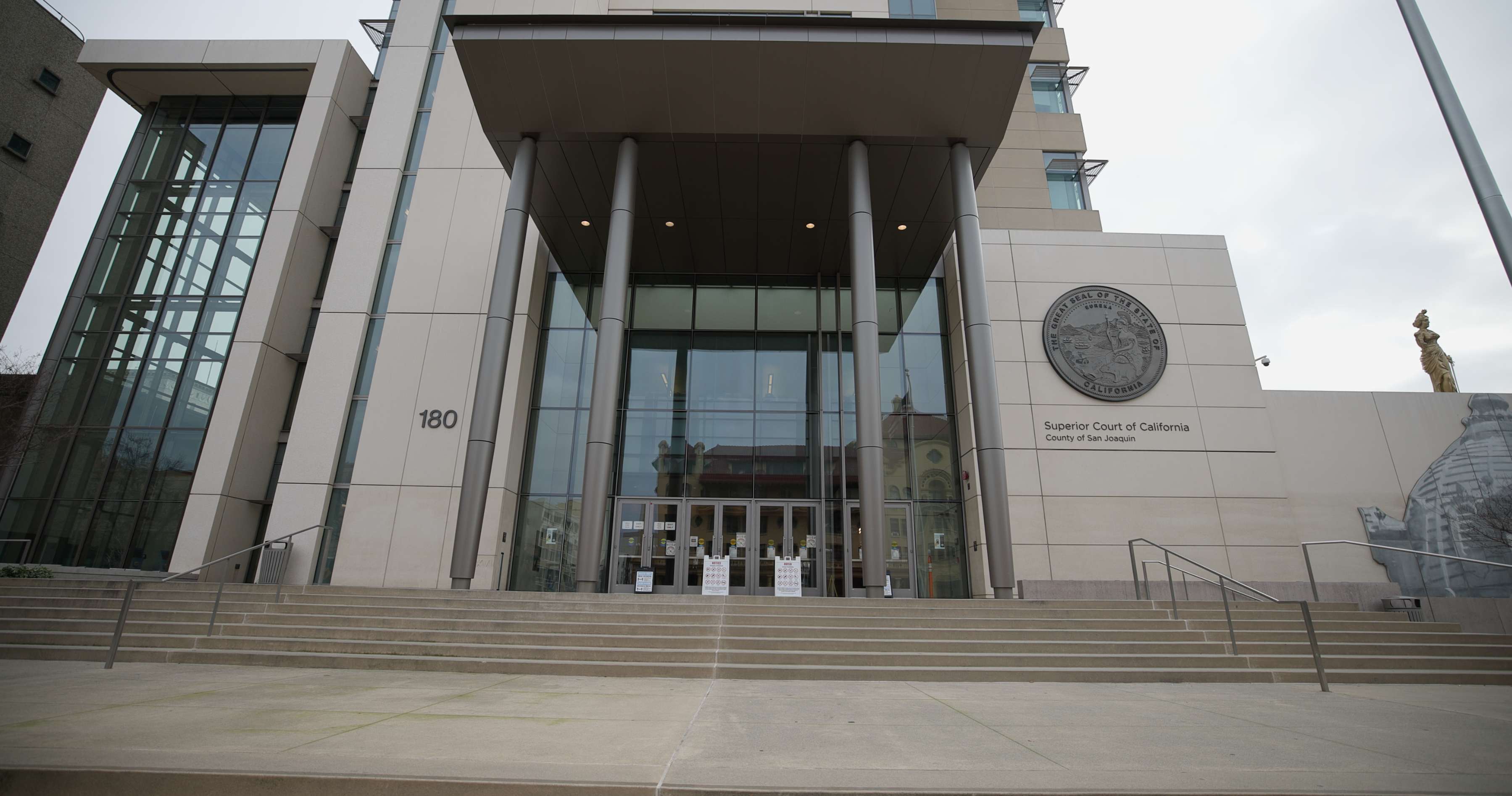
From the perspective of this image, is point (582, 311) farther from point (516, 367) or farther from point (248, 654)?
point (248, 654)

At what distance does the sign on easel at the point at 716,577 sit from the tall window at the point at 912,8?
17.2 metres

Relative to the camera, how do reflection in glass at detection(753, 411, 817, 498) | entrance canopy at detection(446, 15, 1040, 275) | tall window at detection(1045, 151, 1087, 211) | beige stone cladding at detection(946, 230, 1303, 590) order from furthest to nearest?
tall window at detection(1045, 151, 1087, 211)
reflection in glass at detection(753, 411, 817, 498)
beige stone cladding at detection(946, 230, 1303, 590)
entrance canopy at detection(446, 15, 1040, 275)

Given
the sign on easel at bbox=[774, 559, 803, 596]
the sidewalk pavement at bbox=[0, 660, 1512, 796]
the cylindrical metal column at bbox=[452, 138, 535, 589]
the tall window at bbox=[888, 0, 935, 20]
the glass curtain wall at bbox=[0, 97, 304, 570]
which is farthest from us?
the tall window at bbox=[888, 0, 935, 20]

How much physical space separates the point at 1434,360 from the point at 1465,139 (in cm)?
1300

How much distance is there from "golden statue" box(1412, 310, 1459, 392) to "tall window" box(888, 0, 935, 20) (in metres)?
16.6

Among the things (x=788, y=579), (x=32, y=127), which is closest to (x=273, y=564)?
(x=788, y=579)

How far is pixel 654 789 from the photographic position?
10.1 ft

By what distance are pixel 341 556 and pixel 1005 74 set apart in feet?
60.9

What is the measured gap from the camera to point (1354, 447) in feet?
53.4

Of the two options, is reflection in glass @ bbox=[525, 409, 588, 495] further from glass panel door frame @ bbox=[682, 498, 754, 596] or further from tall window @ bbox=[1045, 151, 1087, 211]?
tall window @ bbox=[1045, 151, 1087, 211]

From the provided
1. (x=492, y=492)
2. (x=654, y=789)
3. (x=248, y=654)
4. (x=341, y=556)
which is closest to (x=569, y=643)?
(x=248, y=654)

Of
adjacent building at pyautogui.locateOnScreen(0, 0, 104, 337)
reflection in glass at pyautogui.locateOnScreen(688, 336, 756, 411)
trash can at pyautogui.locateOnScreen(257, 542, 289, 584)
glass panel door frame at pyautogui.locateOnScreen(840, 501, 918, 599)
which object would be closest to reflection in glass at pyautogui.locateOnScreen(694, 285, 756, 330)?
reflection in glass at pyautogui.locateOnScreen(688, 336, 756, 411)

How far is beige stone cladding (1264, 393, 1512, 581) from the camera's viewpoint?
52.0ft

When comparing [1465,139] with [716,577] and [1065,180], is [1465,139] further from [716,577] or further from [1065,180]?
[716,577]
